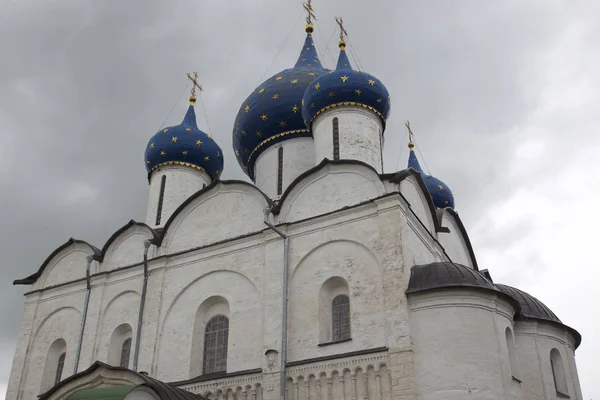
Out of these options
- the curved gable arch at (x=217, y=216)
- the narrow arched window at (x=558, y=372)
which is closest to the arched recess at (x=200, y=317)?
the curved gable arch at (x=217, y=216)

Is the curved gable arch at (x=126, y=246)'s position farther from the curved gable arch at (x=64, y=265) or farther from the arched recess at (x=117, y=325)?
the arched recess at (x=117, y=325)

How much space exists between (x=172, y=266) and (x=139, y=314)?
107 cm

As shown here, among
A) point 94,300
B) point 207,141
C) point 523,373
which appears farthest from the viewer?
point 207,141

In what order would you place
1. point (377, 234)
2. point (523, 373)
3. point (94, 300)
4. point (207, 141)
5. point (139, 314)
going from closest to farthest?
point (377, 234)
point (523, 373)
point (139, 314)
point (94, 300)
point (207, 141)

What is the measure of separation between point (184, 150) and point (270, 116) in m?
2.23

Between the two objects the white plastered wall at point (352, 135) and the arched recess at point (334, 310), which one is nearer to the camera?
the arched recess at point (334, 310)

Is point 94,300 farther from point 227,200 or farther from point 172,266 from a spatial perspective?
point 227,200

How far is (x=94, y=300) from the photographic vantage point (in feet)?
43.9

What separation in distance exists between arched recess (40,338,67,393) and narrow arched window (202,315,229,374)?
11.4 feet

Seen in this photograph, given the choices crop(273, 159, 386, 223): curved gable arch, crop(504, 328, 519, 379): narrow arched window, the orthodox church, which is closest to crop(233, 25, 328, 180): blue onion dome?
the orthodox church

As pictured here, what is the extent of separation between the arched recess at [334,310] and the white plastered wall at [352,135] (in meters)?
2.71

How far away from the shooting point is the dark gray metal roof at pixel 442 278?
31.9ft

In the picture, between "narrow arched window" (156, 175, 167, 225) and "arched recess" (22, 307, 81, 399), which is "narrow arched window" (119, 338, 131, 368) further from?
"narrow arched window" (156, 175, 167, 225)

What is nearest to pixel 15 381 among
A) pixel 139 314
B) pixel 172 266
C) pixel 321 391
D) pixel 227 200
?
pixel 139 314
